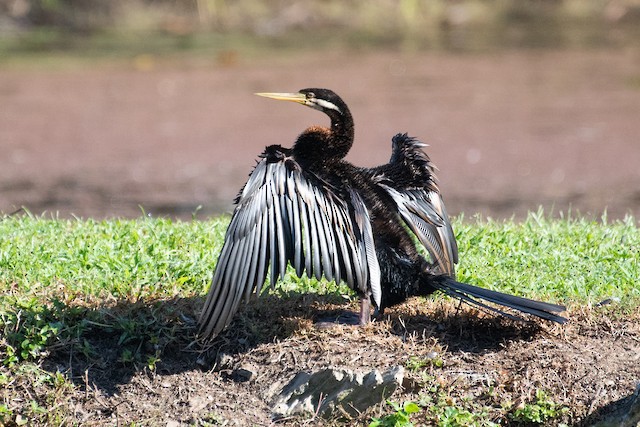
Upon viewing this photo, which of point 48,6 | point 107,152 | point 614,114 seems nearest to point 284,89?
point 107,152

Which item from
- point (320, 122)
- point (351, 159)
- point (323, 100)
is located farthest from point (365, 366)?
point (320, 122)

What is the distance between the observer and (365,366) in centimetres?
400

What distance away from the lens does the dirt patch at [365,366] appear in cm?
391

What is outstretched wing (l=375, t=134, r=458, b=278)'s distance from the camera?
14.0ft

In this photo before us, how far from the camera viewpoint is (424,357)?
4.03m

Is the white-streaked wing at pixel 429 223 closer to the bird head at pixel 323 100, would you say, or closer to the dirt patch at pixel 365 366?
the dirt patch at pixel 365 366

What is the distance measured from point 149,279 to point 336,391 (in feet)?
4.00

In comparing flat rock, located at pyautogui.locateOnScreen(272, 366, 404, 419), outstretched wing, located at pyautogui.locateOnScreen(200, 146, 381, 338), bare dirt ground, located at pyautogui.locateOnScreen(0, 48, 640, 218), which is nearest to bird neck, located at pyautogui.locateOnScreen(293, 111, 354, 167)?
outstretched wing, located at pyautogui.locateOnScreen(200, 146, 381, 338)

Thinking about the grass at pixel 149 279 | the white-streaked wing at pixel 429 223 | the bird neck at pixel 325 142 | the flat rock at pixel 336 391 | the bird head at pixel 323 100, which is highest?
the bird head at pixel 323 100

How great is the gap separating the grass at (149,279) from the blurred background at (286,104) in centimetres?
143

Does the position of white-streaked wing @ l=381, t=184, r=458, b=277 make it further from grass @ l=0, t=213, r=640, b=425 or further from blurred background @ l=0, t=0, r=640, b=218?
blurred background @ l=0, t=0, r=640, b=218

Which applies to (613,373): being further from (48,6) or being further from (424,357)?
(48,6)

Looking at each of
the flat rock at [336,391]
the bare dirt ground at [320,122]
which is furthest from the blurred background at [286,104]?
the flat rock at [336,391]

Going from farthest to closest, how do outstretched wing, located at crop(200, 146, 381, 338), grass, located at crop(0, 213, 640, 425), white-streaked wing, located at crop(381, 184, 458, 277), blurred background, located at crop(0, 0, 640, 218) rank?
1. blurred background, located at crop(0, 0, 640, 218)
2. white-streaked wing, located at crop(381, 184, 458, 277)
3. grass, located at crop(0, 213, 640, 425)
4. outstretched wing, located at crop(200, 146, 381, 338)
